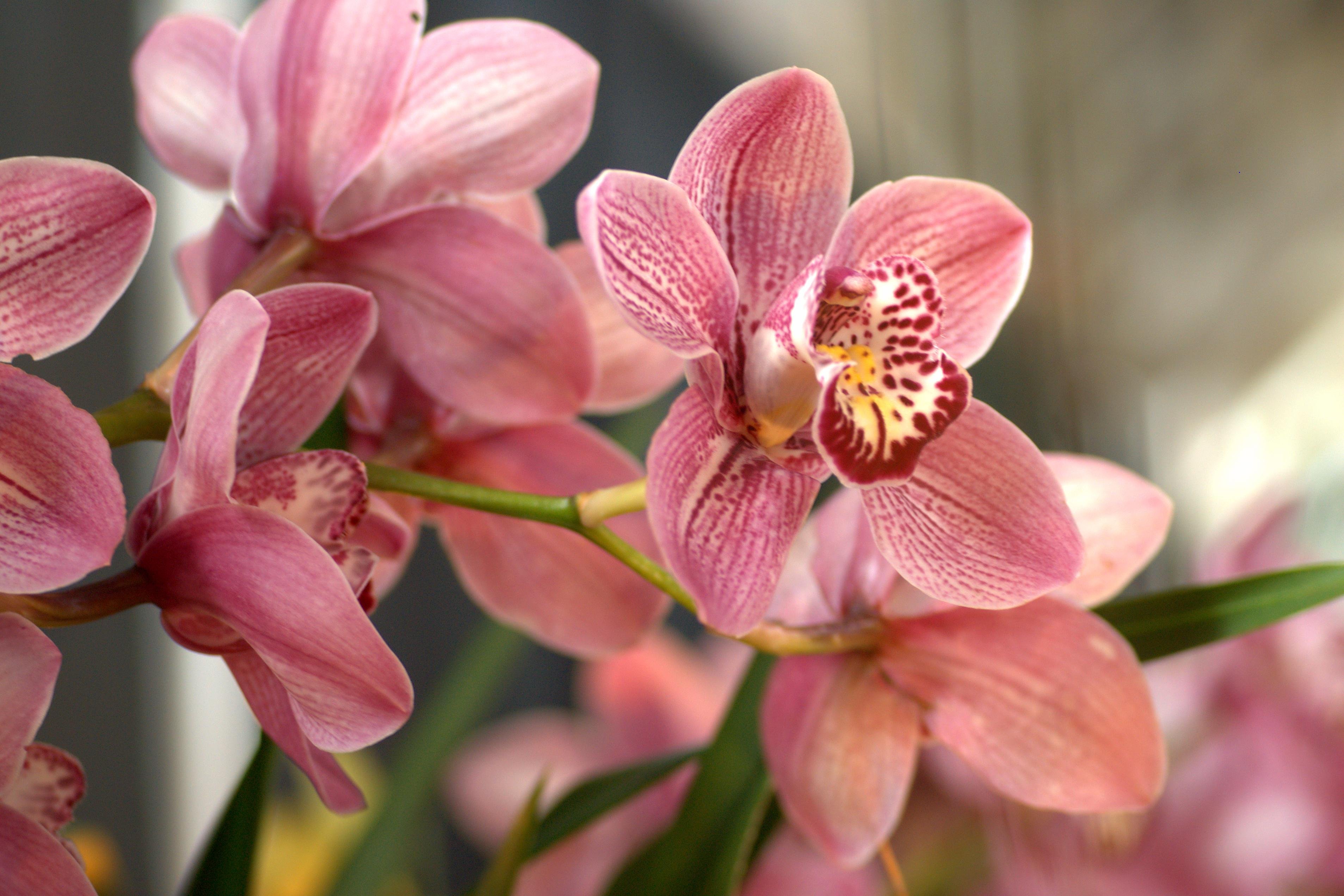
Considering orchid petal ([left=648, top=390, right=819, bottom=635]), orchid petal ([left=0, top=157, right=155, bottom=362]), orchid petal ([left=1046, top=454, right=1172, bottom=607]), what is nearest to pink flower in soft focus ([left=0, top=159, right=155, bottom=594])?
orchid petal ([left=0, top=157, right=155, bottom=362])

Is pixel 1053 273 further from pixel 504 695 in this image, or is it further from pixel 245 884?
pixel 504 695

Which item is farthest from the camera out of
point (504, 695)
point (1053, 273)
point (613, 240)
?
point (504, 695)

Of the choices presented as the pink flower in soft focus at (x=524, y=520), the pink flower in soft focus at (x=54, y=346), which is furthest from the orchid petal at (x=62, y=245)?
the pink flower in soft focus at (x=524, y=520)

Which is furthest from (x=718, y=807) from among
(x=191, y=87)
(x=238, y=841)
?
(x=191, y=87)

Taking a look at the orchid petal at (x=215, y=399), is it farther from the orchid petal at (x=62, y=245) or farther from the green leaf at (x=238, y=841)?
the green leaf at (x=238, y=841)

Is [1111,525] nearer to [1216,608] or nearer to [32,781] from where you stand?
[1216,608]

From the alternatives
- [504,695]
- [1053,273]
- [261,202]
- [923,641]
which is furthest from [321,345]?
[504,695]

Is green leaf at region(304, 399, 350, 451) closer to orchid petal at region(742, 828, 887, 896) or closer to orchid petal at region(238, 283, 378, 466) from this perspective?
orchid petal at region(238, 283, 378, 466)
